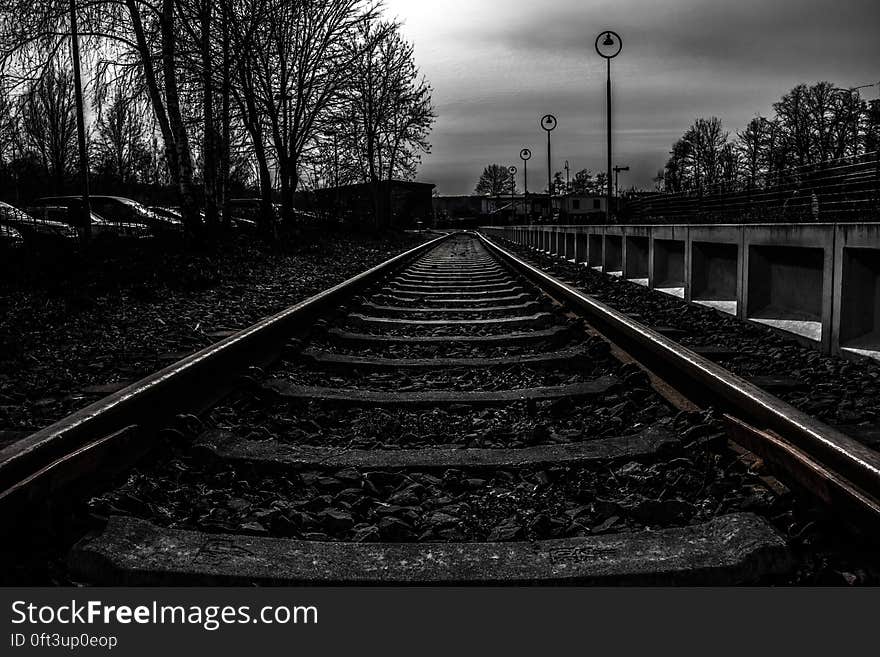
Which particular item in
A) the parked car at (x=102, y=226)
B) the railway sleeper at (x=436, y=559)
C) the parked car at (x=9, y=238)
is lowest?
the railway sleeper at (x=436, y=559)

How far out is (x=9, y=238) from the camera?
1235 cm

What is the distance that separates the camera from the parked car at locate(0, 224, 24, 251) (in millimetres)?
11781

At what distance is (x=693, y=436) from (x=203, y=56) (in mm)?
18074

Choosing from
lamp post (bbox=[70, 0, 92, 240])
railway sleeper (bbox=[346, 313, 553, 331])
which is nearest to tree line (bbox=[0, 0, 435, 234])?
lamp post (bbox=[70, 0, 92, 240])

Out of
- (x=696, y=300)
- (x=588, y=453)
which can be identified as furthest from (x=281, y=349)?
(x=696, y=300)

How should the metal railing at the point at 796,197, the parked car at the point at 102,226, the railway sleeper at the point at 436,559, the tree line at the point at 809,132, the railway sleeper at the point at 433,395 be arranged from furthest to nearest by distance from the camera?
the tree line at the point at 809,132 < the parked car at the point at 102,226 < the metal railing at the point at 796,197 < the railway sleeper at the point at 433,395 < the railway sleeper at the point at 436,559

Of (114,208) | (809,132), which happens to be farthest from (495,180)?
(114,208)

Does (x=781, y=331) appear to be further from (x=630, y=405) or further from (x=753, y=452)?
(x=753, y=452)

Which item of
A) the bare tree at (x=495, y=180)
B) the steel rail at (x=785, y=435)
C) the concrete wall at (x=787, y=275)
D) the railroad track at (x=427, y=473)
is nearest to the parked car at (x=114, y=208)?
the concrete wall at (x=787, y=275)

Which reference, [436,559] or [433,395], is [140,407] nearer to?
[433,395]

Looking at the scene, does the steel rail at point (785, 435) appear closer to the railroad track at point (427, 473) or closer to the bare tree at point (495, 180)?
the railroad track at point (427, 473)

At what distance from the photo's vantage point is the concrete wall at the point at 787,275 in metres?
5.29

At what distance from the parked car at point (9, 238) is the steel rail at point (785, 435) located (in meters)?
10.6

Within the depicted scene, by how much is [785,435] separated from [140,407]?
245 centimetres
